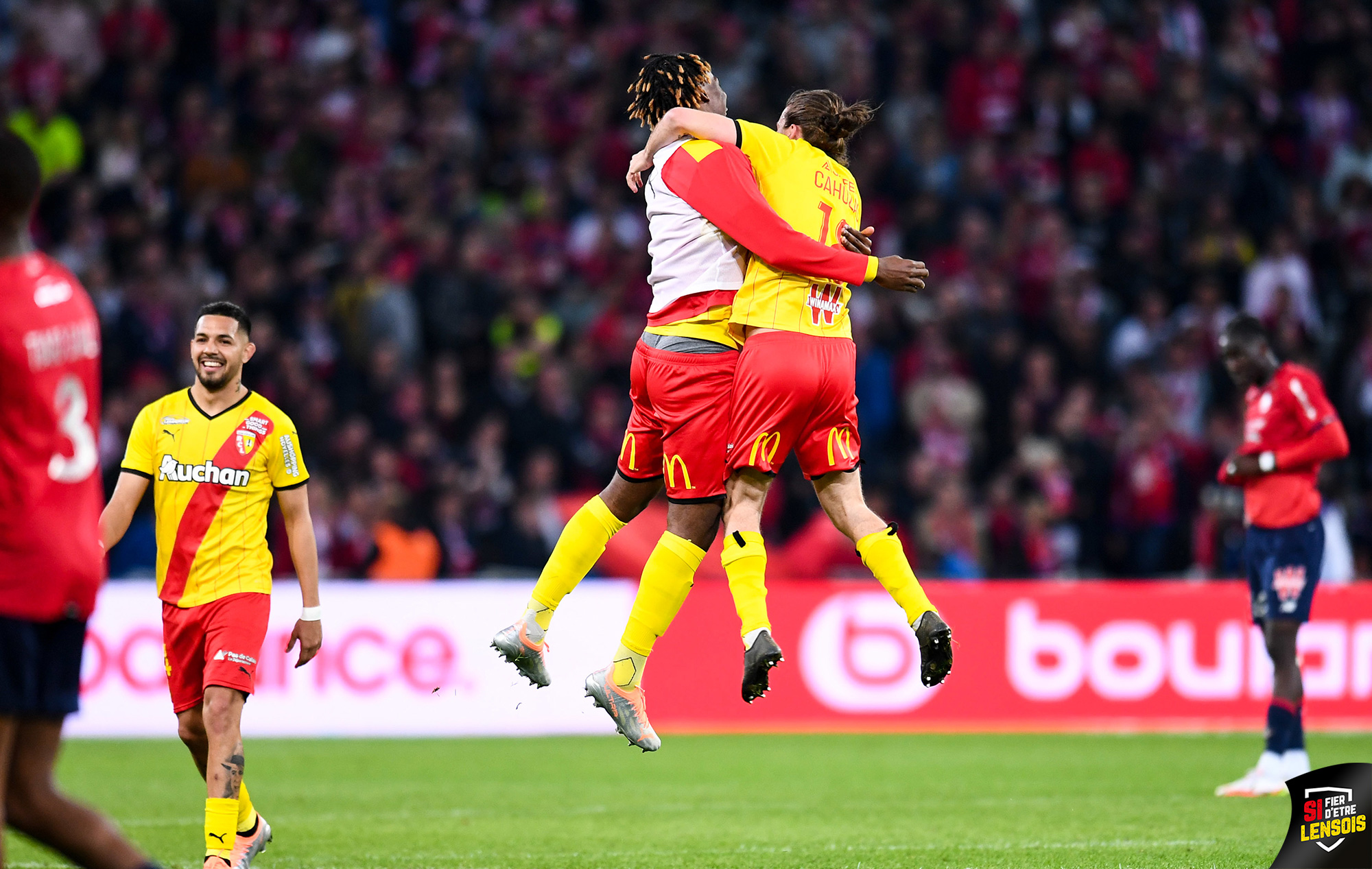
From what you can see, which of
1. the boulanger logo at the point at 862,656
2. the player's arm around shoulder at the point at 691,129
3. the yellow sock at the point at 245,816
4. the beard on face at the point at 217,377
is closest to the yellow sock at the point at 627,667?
the yellow sock at the point at 245,816

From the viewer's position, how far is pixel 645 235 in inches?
684

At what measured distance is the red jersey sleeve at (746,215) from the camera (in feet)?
21.0

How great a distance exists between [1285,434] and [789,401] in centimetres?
487

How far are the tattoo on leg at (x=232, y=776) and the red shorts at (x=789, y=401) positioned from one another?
2.38 metres

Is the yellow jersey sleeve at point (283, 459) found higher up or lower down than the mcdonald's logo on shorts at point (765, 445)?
lower down

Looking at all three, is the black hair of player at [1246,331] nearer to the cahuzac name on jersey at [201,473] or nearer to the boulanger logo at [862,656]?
the boulanger logo at [862,656]

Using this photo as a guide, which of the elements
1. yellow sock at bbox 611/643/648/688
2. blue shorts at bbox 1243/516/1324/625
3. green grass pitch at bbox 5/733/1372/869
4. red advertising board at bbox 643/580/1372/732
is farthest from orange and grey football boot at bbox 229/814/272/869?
red advertising board at bbox 643/580/1372/732

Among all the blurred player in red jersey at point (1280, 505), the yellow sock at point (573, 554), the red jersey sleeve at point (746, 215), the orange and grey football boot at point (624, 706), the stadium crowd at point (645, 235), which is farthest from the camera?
the stadium crowd at point (645, 235)

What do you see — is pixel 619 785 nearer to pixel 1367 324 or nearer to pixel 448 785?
pixel 448 785

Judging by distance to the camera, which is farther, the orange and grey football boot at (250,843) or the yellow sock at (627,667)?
the orange and grey football boot at (250,843)

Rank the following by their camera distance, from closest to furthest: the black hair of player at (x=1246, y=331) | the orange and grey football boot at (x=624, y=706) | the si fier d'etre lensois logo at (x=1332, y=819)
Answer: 1. the si fier d'etre lensois logo at (x=1332, y=819)
2. the orange and grey football boot at (x=624, y=706)
3. the black hair of player at (x=1246, y=331)

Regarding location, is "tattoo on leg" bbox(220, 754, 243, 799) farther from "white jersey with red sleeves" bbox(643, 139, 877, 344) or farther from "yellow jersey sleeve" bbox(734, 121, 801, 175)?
"yellow jersey sleeve" bbox(734, 121, 801, 175)

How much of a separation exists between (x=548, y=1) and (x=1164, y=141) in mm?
7083

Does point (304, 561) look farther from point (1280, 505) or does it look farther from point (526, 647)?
point (1280, 505)
